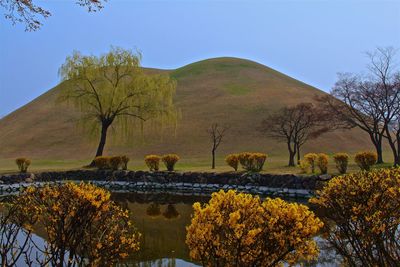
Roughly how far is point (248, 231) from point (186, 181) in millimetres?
22654

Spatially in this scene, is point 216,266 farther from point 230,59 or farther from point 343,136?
point 230,59

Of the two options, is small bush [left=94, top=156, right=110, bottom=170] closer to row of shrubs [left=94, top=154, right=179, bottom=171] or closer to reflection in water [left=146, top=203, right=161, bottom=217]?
row of shrubs [left=94, top=154, right=179, bottom=171]

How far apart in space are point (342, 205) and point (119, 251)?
3.37 metres

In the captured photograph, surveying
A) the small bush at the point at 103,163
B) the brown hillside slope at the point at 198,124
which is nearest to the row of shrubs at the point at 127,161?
the small bush at the point at 103,163

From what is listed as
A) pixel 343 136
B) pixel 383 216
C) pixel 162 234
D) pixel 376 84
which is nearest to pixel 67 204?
pixel 383 216

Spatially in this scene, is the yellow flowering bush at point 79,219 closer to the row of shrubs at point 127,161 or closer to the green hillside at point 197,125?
Answer: the row of shrubs at point 127,161

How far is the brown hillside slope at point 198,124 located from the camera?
52.9 meters

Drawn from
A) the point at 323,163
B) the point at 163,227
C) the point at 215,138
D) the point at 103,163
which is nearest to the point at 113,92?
the point at 103,163

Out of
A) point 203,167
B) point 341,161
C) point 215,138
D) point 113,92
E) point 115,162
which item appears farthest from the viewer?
point 215,138

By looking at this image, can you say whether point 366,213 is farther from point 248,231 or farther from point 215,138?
point 215,138

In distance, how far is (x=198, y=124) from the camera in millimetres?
60406

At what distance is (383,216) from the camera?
5.92 meters

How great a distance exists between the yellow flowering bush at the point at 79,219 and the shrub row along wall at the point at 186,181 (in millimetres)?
16650

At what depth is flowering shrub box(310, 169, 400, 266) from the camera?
5.79 meters
